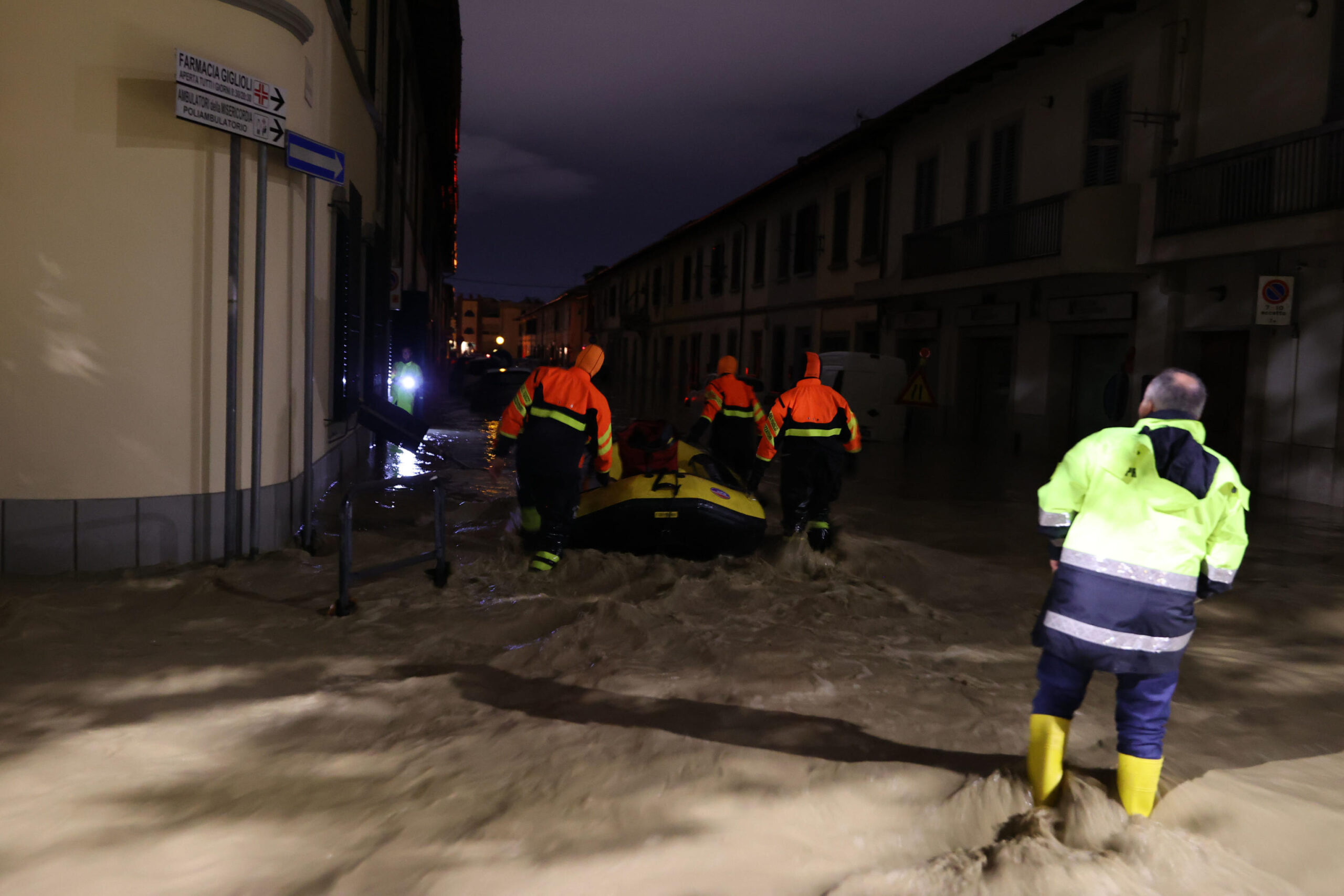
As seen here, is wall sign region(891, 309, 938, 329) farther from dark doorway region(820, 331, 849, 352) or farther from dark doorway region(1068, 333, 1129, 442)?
dark doorway region(1068, 333, 1129, 442)

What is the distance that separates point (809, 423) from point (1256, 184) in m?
9.38

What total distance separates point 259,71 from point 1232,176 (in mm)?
13034

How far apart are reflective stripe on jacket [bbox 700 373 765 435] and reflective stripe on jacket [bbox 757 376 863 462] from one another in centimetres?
131

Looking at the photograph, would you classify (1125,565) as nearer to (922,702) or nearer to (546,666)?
(922,702)

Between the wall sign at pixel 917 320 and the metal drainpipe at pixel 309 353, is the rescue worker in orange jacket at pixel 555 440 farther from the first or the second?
the wall sign at pixel 917 320

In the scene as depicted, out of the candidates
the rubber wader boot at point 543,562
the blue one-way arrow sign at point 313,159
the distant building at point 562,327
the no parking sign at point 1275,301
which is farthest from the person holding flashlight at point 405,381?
the distant building at point 562,327

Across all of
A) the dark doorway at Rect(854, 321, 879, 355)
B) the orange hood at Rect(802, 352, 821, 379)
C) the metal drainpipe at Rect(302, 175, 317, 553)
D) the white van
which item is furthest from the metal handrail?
the dark doorway at Rect(854, 321, 879, 355)

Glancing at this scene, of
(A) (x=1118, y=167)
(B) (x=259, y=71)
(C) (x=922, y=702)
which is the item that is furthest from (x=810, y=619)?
(A) (x=1118, y=167)

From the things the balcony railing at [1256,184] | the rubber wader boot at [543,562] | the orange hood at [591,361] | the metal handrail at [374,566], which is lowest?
the rubber wader boot at [543,562]

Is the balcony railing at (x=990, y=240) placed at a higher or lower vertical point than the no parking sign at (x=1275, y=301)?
higher

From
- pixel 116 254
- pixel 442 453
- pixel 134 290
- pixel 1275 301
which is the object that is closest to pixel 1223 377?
pixel 1275 301

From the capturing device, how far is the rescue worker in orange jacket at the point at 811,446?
8.43m

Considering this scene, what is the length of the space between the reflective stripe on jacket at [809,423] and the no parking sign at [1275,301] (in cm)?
777

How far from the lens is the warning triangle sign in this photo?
1909 cm
